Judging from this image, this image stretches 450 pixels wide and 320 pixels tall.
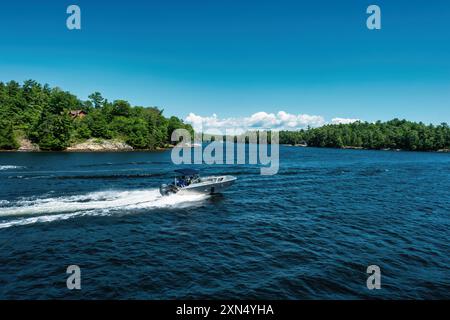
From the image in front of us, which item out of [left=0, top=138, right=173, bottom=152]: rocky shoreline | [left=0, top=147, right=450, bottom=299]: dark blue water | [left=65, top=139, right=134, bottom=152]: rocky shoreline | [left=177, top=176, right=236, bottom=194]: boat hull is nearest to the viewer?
[left=0, top=147, right=450, bottom=299]: dark blue water

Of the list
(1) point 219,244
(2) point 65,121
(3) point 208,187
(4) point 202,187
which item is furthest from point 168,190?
(2) point 65,121

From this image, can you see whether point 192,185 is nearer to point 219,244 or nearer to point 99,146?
point 219,244

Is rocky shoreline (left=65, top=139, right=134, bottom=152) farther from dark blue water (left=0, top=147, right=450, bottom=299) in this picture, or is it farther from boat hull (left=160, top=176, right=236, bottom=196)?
boat hull (left=160, top=176, right=236, bottom=196)

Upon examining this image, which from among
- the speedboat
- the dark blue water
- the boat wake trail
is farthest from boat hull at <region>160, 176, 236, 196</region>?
the dark blue water

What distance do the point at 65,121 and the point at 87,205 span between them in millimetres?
97731

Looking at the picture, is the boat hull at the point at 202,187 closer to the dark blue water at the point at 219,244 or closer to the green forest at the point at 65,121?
the dark blue water at the point at 219,244

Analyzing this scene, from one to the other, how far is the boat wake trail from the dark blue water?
11 cm

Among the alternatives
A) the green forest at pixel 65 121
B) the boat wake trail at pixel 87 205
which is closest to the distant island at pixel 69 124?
the green forest at pixel 65 121

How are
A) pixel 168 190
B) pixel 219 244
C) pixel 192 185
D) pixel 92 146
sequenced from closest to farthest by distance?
pixel 219 244
pixel 168 190
pixel 192 185
pixel 92 146

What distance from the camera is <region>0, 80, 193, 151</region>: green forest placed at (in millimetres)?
110156

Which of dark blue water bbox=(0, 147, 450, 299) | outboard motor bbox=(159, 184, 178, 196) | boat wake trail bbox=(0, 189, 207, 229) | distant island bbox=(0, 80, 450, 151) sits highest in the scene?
distant island bbox=(0, 80, 450, 151)

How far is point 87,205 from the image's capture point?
102ft
